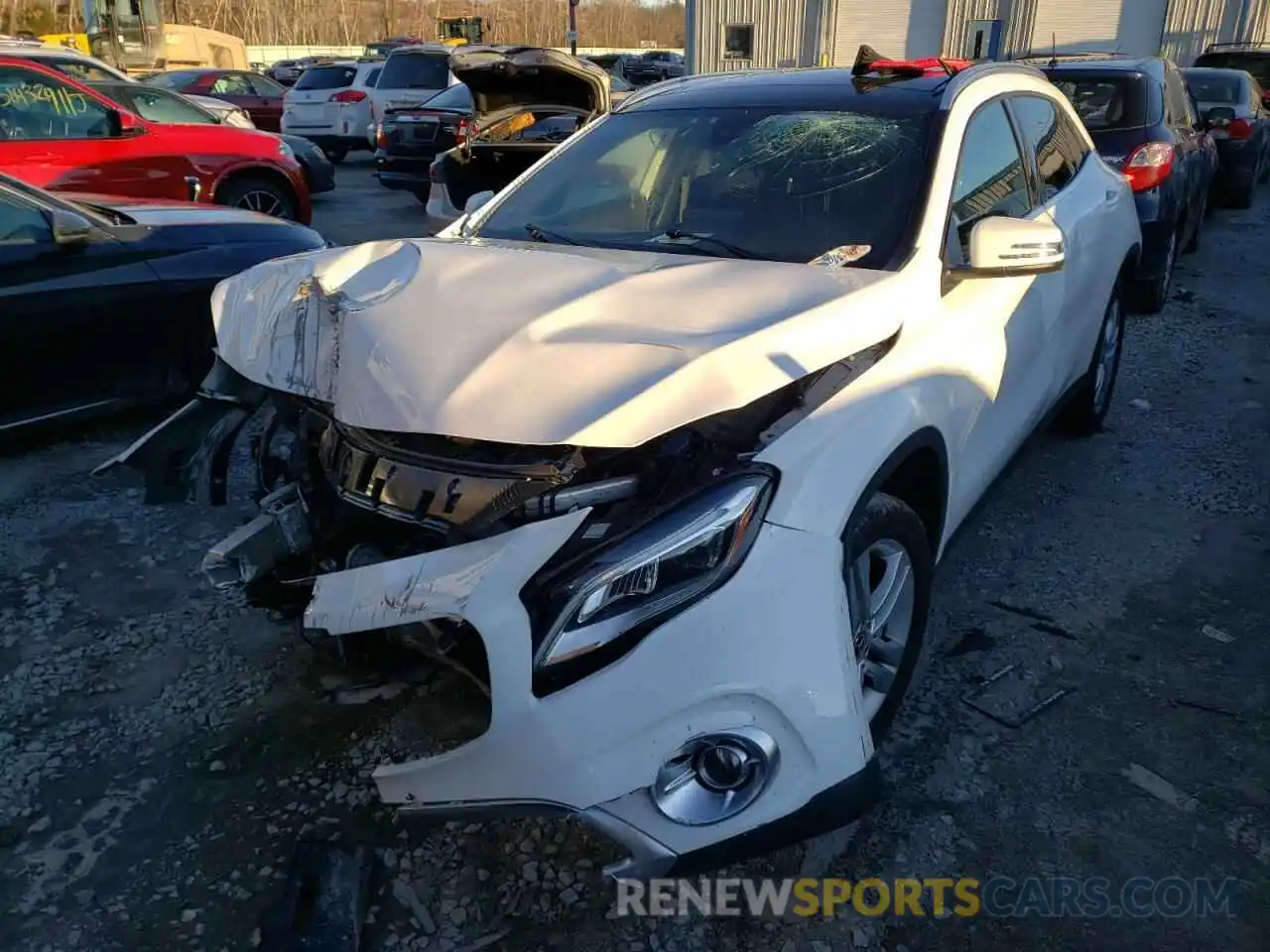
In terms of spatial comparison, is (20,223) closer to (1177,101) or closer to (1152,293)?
(1152,293)

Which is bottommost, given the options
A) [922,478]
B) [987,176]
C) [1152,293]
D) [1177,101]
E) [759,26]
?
[1152,293]

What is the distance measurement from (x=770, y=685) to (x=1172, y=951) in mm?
1079

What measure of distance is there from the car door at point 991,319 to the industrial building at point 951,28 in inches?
821

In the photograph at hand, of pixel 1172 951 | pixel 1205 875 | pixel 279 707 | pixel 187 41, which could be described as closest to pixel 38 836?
pixel 279 707

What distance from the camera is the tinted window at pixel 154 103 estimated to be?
866 cm

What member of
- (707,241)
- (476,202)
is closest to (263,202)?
(476,202)

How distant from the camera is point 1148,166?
6570mm

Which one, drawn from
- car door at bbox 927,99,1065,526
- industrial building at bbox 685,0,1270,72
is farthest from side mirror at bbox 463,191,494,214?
industrial building at bbox 685,0,1270,72

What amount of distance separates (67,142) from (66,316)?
4.05 meters

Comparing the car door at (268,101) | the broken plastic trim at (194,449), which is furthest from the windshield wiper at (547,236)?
the car door at (268,101)

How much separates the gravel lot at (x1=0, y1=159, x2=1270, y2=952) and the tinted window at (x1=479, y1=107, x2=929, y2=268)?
4.48 ft

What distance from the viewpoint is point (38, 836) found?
2342 mm

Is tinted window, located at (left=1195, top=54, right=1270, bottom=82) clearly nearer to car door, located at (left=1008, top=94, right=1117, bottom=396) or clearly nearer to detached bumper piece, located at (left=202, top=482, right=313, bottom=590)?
car door, located at (left=1008, top=94, right=1117, bottom=396)

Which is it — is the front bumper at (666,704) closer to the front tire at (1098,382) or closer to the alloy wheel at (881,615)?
the alloy wheel at (881,615)
